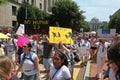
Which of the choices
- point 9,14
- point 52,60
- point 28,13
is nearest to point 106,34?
point 52,60

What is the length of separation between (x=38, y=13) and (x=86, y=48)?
177 ft

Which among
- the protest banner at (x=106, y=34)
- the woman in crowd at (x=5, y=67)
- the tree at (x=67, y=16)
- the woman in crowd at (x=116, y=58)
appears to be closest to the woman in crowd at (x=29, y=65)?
the woman in crowd at (x=5, y=67)

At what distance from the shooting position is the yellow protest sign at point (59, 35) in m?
11.9

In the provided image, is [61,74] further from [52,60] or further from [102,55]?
[102,55]

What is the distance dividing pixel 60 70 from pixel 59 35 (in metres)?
4.97

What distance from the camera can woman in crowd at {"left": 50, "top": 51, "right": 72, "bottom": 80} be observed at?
277 inches

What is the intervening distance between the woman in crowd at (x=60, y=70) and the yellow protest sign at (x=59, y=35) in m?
4.63

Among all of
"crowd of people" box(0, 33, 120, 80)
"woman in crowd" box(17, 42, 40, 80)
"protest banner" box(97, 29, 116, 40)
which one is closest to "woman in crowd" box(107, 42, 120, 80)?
"crowd of people" box(0, 33, 120, 80)

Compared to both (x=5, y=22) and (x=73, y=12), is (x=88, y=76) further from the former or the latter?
(x=73, y=12)

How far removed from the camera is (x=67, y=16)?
258 ft

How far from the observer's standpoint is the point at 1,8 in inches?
2422

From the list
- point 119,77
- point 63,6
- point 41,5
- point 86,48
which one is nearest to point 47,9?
point 41,5

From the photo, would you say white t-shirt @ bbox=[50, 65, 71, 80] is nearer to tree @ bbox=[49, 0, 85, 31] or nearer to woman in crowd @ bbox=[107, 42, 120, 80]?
woman in crowd @ bbox=[107, 42, 120, 80]

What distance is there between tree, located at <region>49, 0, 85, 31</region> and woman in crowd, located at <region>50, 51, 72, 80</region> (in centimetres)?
6943
